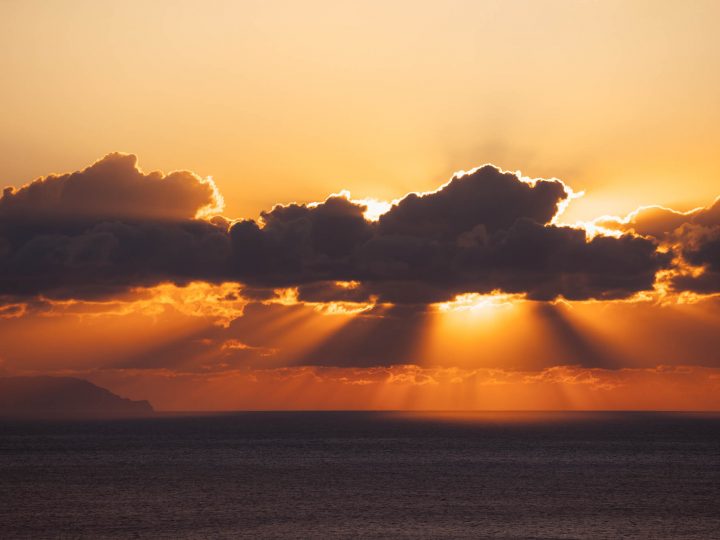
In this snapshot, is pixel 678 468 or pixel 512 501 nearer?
pixel 512 501

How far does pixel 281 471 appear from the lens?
15875cm

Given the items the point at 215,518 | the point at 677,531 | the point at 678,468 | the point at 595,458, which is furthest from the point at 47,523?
the point at 595,458

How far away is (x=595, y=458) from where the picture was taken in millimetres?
196000

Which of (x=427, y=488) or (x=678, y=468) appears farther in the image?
(x=678, y=468)

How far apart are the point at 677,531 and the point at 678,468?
84875 mm

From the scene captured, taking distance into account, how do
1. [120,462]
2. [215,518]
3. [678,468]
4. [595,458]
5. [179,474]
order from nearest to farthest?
[215,518], [179,474], [678,468], [120,462], [595,458]

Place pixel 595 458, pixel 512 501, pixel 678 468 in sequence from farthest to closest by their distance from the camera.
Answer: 1. pixel 595 458
2. pixel 678 468
3. pixel 512 501

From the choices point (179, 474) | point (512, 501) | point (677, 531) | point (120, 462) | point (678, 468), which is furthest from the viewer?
point (120, 462)

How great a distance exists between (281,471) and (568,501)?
→ 5941cm

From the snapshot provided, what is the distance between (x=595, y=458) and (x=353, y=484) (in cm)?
7937

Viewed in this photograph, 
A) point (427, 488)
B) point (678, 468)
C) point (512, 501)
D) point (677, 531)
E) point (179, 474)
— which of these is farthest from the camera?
point (678, 468)

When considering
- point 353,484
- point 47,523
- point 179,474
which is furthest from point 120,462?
point 47,523

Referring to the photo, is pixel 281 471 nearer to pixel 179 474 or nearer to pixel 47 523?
pixel 179 474

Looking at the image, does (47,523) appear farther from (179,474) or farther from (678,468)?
(678,468)
